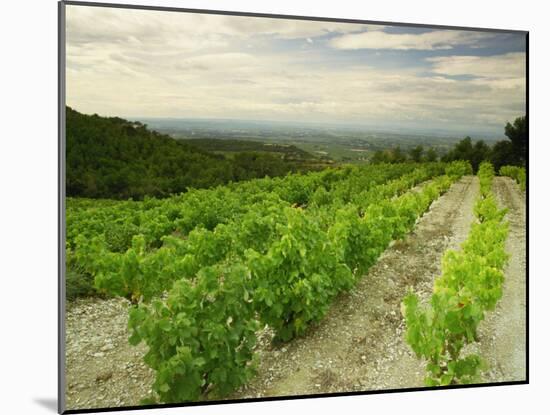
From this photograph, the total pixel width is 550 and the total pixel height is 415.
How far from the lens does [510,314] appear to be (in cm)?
506

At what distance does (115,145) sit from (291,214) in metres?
1.27

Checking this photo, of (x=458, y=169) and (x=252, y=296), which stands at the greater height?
(x=458, y=169)

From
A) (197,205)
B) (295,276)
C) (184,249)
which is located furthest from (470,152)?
(184,249)

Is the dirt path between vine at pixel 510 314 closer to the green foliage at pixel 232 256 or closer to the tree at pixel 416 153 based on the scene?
the green foliage at pixel 232 256

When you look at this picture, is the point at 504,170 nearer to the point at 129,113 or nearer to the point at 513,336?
the point at 513,336

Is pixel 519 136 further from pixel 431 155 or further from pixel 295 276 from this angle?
pixel 295 276

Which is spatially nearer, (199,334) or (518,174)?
(199,334)

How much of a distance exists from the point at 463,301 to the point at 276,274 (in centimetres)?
127

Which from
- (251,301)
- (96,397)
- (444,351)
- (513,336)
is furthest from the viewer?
(513,336)

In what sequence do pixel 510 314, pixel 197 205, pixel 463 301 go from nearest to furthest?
1. pixel 463 301
2. pixel 197 205
3. pixel 510 314

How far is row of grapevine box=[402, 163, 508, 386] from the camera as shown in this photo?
438cm

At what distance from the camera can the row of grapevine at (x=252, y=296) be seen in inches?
154

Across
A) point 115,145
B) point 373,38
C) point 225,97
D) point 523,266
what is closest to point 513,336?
point 523,266

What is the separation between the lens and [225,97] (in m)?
4.55
